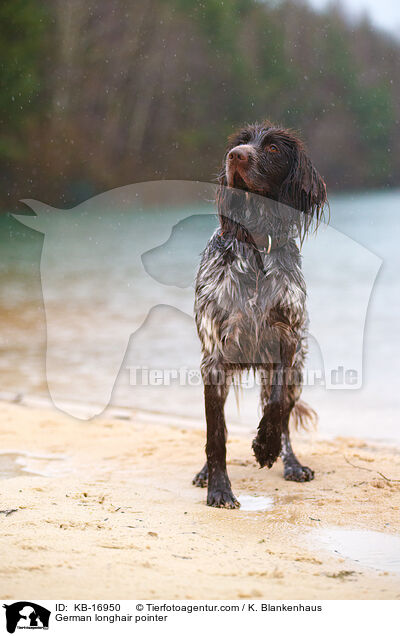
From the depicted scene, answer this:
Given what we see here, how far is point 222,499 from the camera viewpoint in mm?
3037

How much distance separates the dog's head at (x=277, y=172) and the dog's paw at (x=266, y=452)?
0.92 m

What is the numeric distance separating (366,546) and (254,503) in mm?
635

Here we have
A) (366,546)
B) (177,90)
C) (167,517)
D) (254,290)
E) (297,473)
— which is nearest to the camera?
(366,546)

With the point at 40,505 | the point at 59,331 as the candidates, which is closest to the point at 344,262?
the point at 59,331

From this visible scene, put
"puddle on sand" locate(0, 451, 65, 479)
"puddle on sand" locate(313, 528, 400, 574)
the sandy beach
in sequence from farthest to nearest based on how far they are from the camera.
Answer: "puddle on sand" locate(0, 451, 65, 479) → "puddle on sand" locate(313, 528, 400, 574) → the sandy beach

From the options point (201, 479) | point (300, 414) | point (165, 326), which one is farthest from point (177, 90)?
point (201, 479)

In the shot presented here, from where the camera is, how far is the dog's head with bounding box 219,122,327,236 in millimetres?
3136

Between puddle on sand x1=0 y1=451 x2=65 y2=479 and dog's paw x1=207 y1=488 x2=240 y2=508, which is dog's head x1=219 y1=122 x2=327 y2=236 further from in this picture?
puddle on sand x1=0 y1=451 x2=65 y2=479

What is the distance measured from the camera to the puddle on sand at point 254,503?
3027mm

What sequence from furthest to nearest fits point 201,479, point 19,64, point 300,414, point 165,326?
1. point 19,64
2. point 165,326
3. point 300,414
4. point 201,479

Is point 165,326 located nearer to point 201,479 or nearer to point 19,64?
point 201,479

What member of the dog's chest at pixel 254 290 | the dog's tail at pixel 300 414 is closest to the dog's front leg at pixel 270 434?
the dog's chest at pixel 254 290
